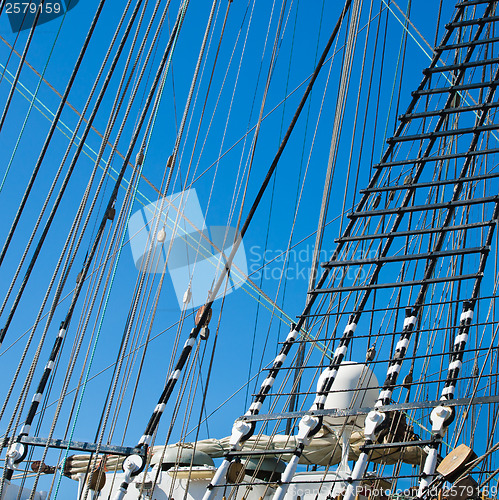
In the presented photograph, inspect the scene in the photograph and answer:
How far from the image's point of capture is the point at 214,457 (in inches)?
428

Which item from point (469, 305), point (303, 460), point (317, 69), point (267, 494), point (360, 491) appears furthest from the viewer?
point (303, 460)

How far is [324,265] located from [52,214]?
7.74ft

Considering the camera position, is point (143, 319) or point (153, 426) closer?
point (153, 426)

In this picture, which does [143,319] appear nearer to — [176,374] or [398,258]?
[176,374]

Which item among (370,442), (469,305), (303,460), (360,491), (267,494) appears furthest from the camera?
(303,460)

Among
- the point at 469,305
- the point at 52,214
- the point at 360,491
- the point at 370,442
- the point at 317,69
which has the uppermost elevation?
the point at 317,69

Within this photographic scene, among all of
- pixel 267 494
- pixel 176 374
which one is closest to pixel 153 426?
pixel 176 374

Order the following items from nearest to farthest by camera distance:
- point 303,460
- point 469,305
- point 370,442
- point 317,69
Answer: point 370,442 < point 469,305 < point 317,69 < point 303,460

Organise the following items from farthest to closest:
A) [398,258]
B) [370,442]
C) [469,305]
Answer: [398,258] → [469,305] → [370,442]

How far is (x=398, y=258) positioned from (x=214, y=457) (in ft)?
18.2

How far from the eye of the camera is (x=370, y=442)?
533 cm

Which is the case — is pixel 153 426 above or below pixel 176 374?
below

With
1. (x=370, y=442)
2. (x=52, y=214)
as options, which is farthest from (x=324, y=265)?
(x=52, y=214)

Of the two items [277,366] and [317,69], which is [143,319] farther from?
[317,69]
